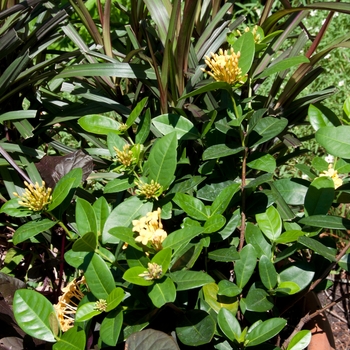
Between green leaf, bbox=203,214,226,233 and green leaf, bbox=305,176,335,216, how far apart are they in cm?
20

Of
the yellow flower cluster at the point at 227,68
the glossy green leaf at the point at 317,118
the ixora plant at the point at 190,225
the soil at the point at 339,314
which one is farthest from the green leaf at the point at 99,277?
the soil at the point at 339,314

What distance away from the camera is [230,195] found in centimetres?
103

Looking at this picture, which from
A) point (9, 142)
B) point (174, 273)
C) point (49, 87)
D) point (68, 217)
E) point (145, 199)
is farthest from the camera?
point (49, 87)

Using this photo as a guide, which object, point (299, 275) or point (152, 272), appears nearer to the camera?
point (152, 272)

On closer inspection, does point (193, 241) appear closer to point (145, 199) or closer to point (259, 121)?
point (145, 199)

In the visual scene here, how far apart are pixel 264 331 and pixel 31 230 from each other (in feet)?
1.63

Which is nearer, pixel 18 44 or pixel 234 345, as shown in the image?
pixel 234 345

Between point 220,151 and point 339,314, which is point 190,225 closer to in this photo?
point 220,151

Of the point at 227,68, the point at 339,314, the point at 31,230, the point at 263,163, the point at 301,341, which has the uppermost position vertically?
the point at 227,68

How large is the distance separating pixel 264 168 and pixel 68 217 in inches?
22.3

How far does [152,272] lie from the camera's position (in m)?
0.89

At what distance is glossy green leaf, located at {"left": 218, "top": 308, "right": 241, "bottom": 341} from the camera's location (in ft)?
3.21

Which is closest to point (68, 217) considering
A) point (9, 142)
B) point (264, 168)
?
point (9, 142)

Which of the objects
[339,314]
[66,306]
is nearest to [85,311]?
[66,306]
